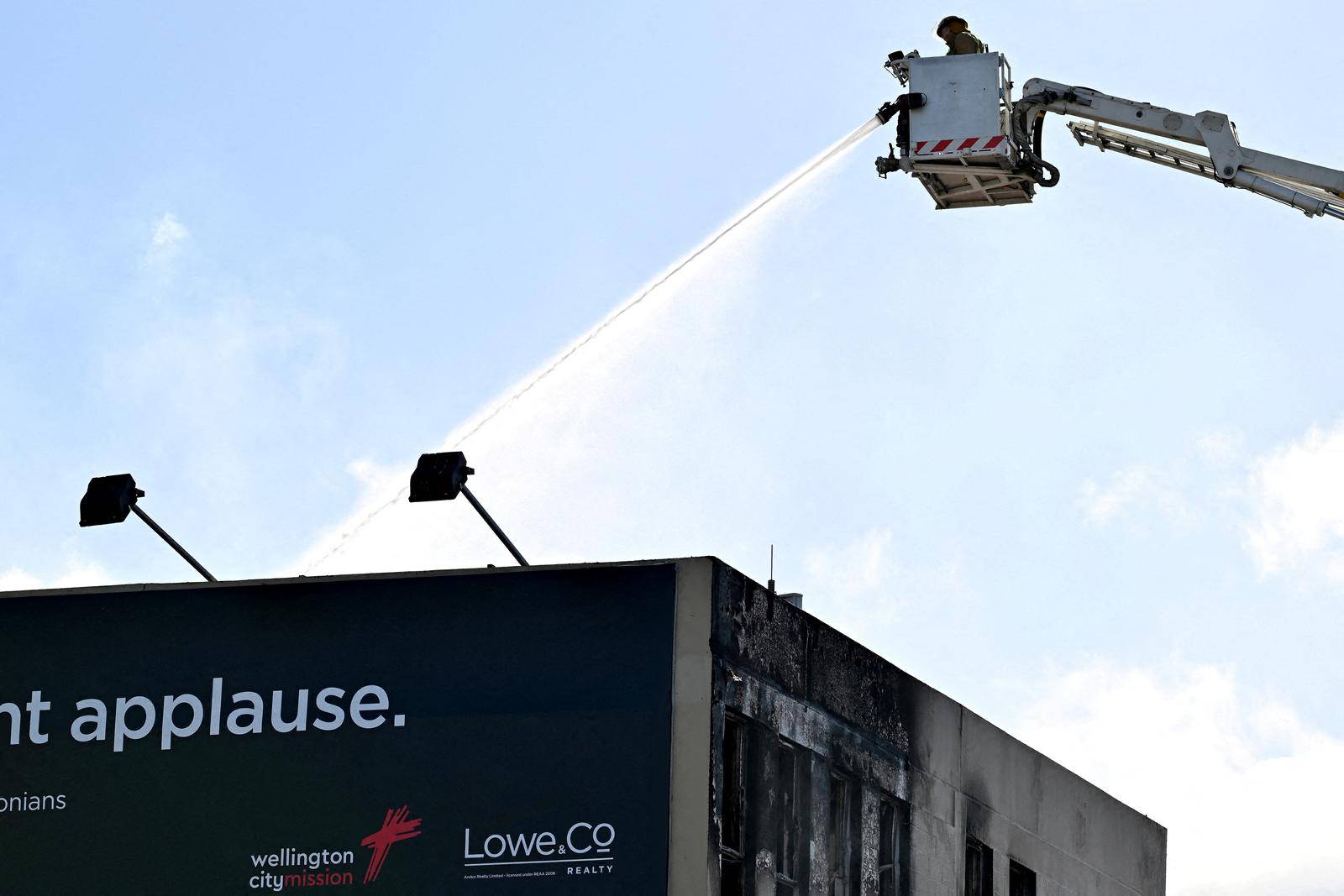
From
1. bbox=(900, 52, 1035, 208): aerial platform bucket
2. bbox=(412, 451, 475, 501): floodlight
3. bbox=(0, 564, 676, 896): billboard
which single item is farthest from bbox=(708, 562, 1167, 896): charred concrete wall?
bbox=(900, 52, 1035, 208): aerial platform bucket

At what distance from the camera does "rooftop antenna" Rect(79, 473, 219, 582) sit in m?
35.8

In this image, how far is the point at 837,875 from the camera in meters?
35.7

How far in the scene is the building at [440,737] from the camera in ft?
109

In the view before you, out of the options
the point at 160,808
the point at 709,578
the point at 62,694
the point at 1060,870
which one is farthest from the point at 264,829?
the point at 1060,870

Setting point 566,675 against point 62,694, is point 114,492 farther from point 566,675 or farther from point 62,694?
point 566,675

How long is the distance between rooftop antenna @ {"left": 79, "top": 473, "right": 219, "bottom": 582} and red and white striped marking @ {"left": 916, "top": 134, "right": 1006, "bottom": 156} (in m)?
11.4

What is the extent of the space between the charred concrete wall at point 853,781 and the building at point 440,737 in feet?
0.20

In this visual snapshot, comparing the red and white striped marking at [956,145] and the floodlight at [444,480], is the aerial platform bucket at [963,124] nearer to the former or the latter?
the red and white striped marking at [956,145]

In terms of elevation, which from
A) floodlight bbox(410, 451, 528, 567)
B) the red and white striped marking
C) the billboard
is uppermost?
the red and white striped marking

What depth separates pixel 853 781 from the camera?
120 ft

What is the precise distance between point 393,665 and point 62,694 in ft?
15.7

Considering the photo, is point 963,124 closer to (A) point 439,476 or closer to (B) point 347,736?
(A) point 439,476

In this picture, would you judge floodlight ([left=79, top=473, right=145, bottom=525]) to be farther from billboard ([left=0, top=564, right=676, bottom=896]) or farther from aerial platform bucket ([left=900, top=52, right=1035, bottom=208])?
aerial platform bucket ([left=900, top=52, right=1035, bottom=208])

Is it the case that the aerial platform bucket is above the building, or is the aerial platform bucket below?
above
